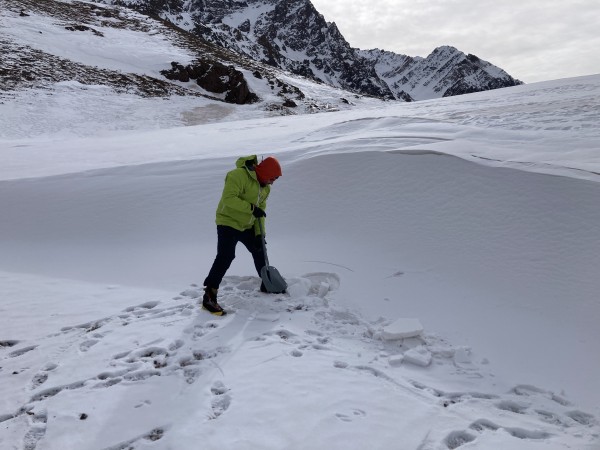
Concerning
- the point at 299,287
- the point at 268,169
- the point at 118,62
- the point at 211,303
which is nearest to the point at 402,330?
the point at 299,287

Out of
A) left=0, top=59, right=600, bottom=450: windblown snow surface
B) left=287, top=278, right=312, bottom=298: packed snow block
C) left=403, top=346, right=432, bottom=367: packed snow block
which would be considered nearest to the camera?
left=0, top=59, right=600, bottom=450: windblown snow surface

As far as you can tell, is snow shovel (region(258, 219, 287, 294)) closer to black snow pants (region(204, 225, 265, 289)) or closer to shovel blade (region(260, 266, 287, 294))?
shovel blade (region(260, 266, 287, 294))

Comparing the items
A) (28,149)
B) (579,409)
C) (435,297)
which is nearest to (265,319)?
(435,297)

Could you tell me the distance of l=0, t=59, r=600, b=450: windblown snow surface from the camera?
267 centimetres

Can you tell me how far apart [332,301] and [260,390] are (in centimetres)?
170

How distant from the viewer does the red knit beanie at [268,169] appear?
434cm

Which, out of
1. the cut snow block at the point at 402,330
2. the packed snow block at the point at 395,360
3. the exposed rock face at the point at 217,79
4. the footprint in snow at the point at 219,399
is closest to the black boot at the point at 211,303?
the footprint in snow at the point at 219,399

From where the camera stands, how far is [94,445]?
246cm

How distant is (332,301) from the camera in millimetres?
4488

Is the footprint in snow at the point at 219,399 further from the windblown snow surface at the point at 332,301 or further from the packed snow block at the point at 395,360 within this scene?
the packed snow block at the point at 395,360

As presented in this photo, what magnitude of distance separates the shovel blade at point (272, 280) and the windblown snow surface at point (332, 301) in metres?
0.11

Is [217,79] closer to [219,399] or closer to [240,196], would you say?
[240,196]

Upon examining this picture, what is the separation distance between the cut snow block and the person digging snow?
1542 mm

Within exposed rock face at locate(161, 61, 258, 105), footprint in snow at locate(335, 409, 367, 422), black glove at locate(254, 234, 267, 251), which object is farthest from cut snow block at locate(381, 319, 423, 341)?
exposed rock face at locate(161, 61, 258, 105)
